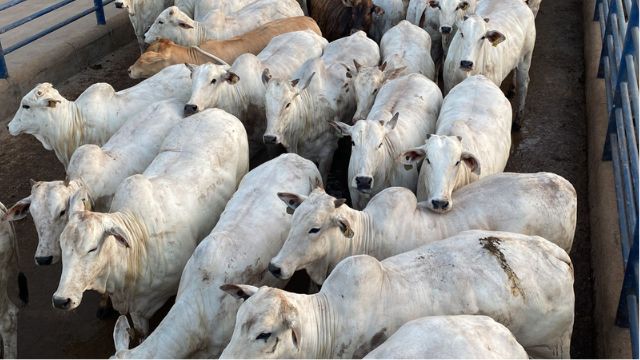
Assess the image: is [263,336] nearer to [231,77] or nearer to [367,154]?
[367,154]

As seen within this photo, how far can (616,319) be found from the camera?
5188 mm

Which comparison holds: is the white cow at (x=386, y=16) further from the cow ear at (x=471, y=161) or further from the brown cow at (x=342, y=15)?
the cow ear at (x=471, y=161)

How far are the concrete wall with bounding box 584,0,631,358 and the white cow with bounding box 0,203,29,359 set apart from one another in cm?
433

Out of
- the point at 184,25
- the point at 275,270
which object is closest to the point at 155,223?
the point at 275,270

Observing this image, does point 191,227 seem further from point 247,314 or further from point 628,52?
point 628,52

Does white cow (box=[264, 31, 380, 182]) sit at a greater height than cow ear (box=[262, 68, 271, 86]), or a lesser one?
A: lesser

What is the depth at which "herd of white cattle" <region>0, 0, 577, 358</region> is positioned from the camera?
4457mm

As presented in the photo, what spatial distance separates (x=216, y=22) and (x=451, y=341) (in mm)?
6264

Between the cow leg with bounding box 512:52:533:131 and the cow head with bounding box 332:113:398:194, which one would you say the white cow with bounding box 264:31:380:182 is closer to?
the cow head with bounding box 332:113:398:194

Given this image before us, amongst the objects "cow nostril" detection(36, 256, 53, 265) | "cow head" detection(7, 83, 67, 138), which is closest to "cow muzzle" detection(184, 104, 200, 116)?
"cow head" detection(7, 83, 67, 138)

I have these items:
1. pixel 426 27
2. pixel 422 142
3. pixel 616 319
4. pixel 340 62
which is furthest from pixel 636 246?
pixel 426 27

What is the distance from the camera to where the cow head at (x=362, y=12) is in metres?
9.38

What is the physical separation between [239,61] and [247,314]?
4016 millimetres

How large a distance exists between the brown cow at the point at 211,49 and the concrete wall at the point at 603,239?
3.44 metres
